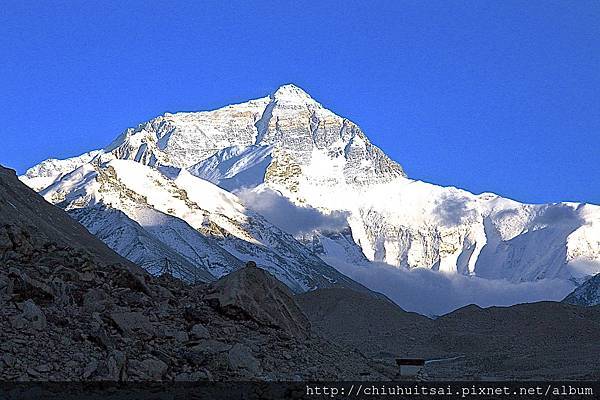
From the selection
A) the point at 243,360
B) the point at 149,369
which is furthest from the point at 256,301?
the point at 149,369

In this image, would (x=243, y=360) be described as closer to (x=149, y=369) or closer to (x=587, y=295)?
(x=149, y=369)

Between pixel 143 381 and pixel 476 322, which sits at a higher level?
pixel 476 322

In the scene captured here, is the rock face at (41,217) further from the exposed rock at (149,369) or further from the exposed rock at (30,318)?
the exposed rock at (149,369)

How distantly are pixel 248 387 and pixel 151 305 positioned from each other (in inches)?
202

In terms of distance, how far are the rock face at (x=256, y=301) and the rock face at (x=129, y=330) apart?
0.06 m

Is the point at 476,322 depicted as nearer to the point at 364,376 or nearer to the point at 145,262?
the point at 364,376

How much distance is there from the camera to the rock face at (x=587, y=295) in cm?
16193

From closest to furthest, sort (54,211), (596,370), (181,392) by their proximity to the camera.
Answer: (181,392) → (596,370) → (54,211)

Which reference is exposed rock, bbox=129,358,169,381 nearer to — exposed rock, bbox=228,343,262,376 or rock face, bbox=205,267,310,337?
exposed rock, bbox=228,343,262,376

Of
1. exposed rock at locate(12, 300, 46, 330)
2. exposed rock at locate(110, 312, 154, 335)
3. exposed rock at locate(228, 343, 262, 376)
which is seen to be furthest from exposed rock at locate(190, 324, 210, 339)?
exposed rock at locate(12, 300, 46, 330)

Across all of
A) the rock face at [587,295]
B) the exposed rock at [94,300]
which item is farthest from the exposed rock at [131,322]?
the rock face at [587,295]

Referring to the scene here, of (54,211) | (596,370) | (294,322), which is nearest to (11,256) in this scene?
(294,322)

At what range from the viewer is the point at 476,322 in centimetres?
6425

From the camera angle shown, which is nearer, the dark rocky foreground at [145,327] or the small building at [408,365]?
the dark rocky foreground at [145,327]
